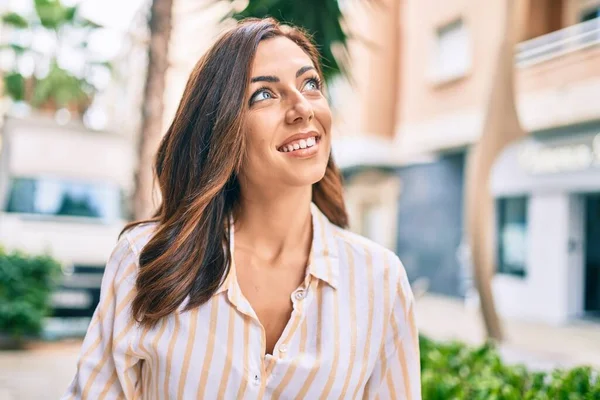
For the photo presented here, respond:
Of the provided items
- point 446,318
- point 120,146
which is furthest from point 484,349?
point 446,318

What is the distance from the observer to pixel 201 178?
1478 millimetres

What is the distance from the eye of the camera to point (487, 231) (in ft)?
19.4

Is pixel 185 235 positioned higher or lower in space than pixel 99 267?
higher

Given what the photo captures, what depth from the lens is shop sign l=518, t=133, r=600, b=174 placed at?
10.5 metres

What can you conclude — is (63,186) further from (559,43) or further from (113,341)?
(559,43)

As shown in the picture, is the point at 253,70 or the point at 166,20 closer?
the point at 253,70

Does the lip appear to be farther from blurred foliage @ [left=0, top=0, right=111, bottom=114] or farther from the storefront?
blurred foliage @ [left=0, top=0, right=111, bottom=114]

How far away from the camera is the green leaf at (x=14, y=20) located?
57.6 feet

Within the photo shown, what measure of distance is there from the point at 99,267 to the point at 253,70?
19.0 feet

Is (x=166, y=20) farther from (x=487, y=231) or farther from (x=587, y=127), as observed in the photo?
(x=587, y=127)

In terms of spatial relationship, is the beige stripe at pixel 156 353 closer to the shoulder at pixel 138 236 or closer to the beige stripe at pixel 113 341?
the beige stripe at pixel 113 341

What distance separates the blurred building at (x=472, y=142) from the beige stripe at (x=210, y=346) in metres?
6.30

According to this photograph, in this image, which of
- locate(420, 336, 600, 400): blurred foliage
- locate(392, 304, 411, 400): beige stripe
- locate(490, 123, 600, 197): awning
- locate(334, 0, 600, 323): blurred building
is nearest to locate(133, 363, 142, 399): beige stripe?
locate(392, 304, 411, 400): beige stripe

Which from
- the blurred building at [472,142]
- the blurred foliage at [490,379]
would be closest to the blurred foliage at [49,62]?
the blurred building at [472,142]
